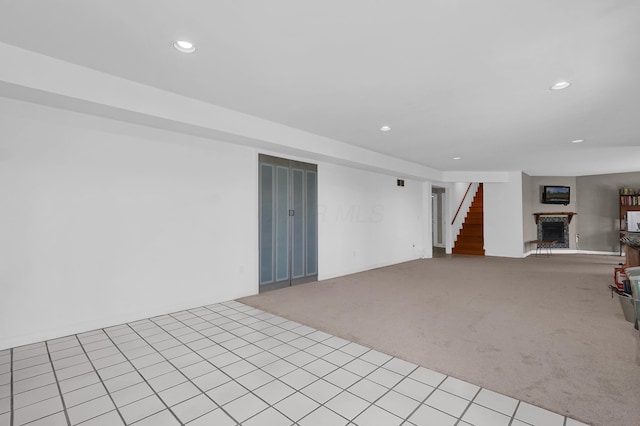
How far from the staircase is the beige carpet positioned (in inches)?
141

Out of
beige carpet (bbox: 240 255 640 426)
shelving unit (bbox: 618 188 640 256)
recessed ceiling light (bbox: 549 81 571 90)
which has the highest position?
recessed ceiling light (bbox: 549 81 571 90)

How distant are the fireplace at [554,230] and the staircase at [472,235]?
2042mm

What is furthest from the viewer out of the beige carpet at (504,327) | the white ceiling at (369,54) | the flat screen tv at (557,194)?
the flat screen tv at (557,194)

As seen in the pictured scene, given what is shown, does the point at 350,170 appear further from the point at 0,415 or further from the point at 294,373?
the point at 0,415

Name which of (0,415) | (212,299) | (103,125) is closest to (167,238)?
(212,299)

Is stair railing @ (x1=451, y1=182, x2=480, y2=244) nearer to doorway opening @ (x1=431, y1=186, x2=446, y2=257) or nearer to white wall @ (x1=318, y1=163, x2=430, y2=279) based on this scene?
doorway opening @ (x1=431, y1=186, x2=446, y2=257)

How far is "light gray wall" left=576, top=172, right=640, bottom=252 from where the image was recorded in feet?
32.8

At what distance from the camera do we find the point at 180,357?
110 inches

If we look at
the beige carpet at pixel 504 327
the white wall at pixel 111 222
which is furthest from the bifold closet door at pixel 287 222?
the beige carpet at pixel 504 327

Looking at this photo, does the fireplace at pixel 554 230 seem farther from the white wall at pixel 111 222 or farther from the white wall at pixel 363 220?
the white wall at pixel 111 222

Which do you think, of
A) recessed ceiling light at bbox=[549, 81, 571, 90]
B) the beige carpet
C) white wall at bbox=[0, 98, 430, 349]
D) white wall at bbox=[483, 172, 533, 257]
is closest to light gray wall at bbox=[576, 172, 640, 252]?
white wall at bbox=[483, 172, 533, 257]

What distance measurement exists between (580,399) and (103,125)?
5.18 metres

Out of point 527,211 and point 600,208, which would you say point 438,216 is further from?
point 600,208

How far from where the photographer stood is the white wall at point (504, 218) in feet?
31.0
